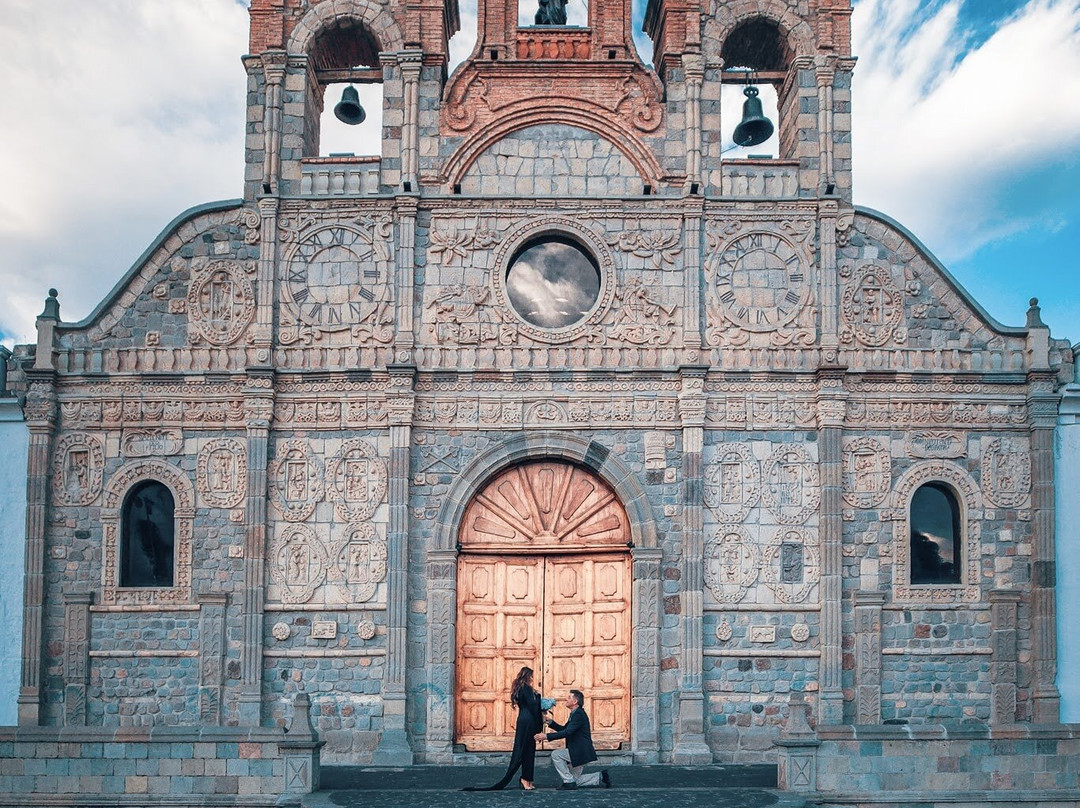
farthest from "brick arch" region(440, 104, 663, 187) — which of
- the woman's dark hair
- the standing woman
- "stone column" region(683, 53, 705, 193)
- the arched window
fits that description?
the standing woman

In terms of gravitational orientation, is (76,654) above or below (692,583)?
below

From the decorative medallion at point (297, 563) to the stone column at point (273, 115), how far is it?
549 centimetres

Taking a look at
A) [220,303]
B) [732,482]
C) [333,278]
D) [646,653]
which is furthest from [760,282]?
[220,303]

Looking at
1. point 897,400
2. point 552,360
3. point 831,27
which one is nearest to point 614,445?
point 552,360

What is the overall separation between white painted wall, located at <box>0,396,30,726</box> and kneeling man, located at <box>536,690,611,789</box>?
346 inches

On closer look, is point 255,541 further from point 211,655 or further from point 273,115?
point 273,115

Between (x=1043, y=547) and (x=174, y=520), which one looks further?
(x=174, y=520)

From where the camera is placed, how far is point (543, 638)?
20.0 meters

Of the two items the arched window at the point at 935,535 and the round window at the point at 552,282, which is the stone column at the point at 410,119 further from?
the arched window at the point at 935,535

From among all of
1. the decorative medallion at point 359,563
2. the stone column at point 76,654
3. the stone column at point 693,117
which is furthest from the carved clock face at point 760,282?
the stone column at point 76,654

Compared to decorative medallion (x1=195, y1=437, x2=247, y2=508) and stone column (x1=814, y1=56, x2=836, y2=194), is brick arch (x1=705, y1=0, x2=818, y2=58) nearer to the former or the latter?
stone column (x1=814, y1=56, x2=836, y2=194)

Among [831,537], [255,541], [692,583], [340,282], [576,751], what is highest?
[340,282]

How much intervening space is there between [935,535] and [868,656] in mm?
2237

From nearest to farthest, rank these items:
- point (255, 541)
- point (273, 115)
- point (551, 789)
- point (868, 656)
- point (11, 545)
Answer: point (551, 789)
point (868, 656)
point (255, 541)
point (11, 545)
point (273, 115)
